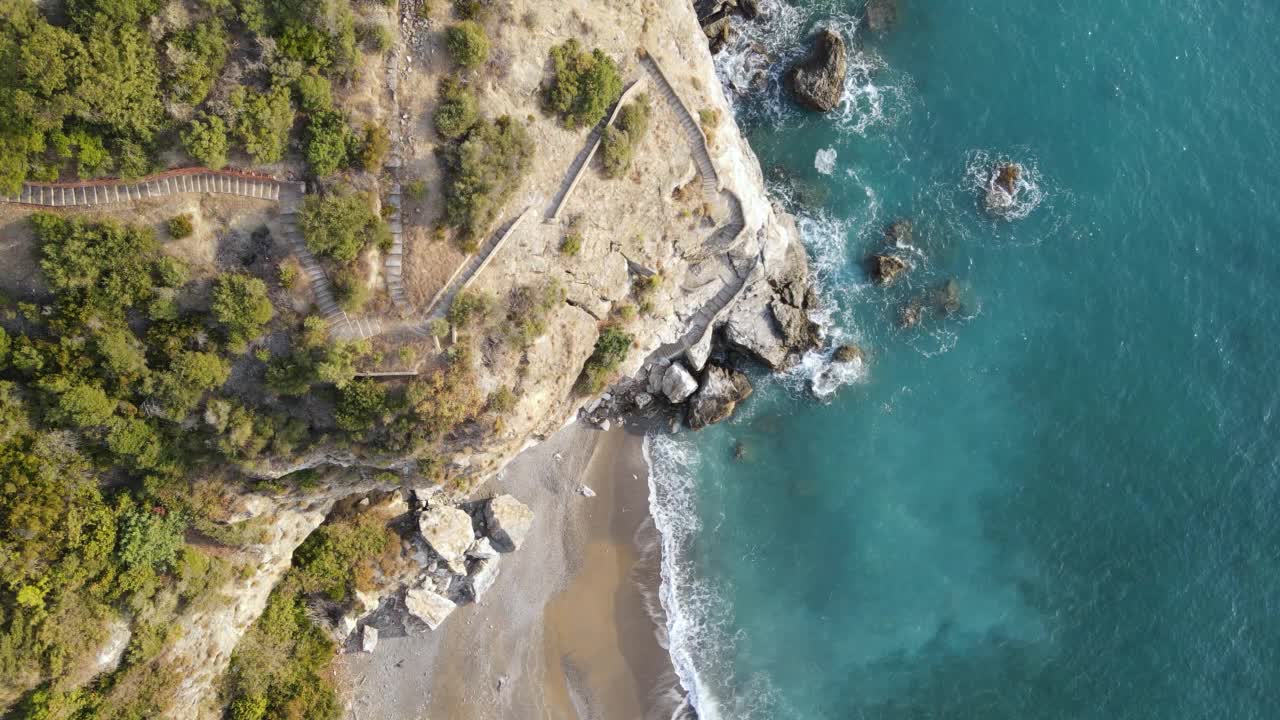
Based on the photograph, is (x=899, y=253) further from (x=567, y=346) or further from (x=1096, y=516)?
(x=567, y=346)

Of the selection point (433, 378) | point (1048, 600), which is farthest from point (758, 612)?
point (433, 378)

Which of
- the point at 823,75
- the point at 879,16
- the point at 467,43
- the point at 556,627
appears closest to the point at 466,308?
the point at 467,43

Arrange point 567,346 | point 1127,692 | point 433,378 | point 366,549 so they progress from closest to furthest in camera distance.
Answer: point 433,378
point 567,346
point 366,549
point 1127,692

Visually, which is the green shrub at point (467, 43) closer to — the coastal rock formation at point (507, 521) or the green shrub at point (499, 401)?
the green shrub at point (499, 401)

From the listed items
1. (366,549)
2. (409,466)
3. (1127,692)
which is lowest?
(1127,692)

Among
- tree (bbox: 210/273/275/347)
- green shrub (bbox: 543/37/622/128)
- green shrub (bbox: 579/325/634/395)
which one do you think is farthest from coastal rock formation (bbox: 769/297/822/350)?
tree (bbox: 210/273/275/347)

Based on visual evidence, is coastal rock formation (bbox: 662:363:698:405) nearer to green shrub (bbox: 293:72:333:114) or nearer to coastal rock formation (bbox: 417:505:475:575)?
coastal rock formation (bbox: 417:505:475:575)

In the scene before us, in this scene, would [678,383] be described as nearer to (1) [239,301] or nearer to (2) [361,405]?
(2) [361,405]
